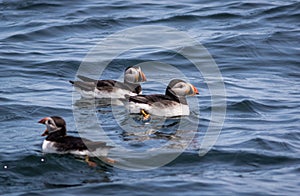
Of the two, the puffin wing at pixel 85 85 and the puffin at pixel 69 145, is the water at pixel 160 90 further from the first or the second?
the puffin wing at pixel 85 85

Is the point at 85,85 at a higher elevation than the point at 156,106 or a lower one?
higher

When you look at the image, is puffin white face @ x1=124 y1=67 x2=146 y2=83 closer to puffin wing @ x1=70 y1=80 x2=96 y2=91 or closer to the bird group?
the bird group

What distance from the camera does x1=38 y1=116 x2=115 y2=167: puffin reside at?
10.4m

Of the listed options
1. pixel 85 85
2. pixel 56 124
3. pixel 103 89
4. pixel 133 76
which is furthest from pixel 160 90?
pixel 56 124

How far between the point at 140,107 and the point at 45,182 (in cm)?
390

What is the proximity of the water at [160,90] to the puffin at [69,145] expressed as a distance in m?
0.12

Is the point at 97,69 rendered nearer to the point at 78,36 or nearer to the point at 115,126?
the point at 78,36

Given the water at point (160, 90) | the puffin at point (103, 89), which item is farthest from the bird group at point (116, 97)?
the water at point (160, 90)

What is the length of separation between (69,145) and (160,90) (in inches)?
225

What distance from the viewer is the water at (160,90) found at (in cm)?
1004

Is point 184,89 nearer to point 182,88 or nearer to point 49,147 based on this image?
point 182,88

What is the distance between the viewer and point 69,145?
1051 centimetres

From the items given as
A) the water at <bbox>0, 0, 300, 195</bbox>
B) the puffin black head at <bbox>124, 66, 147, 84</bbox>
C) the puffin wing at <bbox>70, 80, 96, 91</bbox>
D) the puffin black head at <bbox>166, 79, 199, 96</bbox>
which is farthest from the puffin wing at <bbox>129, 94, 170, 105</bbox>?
the puffin black head at <bbox>124, 66, 147, 84</bbox>

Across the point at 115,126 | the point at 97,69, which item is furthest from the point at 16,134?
the point at 97,69
